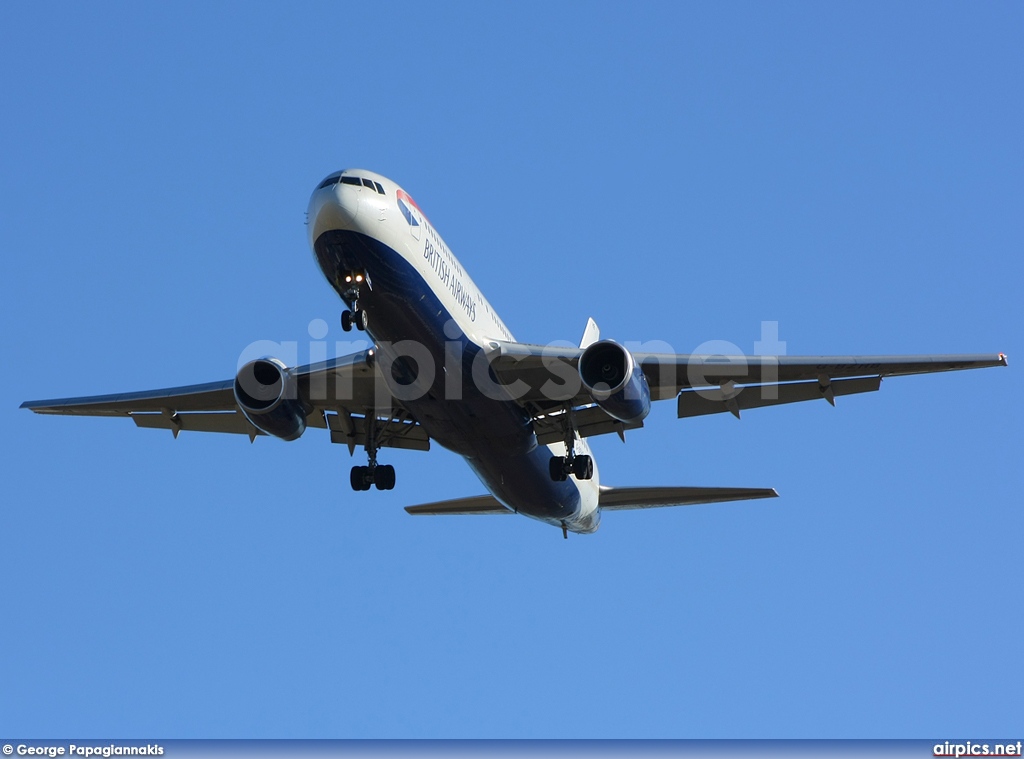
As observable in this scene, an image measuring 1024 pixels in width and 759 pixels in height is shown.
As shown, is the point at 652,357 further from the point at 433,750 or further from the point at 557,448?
the point at 433,750

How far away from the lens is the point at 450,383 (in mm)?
28438

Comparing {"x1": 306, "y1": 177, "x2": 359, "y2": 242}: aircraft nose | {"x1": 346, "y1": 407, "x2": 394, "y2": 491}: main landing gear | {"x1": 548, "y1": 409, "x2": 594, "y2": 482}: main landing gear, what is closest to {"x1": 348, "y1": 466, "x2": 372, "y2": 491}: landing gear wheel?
{"x1": 346, "y1": 407, "x2": 394, "y2": 491}: main landing gear

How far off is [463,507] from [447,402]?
9103 millimetres

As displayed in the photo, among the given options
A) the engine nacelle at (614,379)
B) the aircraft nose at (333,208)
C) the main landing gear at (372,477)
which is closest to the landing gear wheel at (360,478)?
Answer: the main landing gear at (372,477)

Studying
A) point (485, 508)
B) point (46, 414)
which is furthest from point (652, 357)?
point (46, 414)

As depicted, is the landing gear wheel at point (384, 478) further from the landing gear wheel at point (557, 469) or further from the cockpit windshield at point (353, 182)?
the cockpit windshield at point (353, 182)

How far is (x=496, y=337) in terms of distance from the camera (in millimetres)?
30656

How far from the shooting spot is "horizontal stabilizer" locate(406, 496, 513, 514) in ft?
122

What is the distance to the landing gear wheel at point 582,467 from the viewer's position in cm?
3147

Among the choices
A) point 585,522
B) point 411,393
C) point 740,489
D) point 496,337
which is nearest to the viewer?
point 411,393

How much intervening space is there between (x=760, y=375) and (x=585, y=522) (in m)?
8.48

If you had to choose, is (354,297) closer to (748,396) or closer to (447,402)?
(447,402)

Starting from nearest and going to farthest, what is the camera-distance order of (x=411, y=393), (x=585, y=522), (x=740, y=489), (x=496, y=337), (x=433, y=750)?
(x=433, y=750)
(x=411, y=393)
(x=496, y=337)
(x=740, y=489)
(x=585, y=522)

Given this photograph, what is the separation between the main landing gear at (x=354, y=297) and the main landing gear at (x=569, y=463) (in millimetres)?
6731
